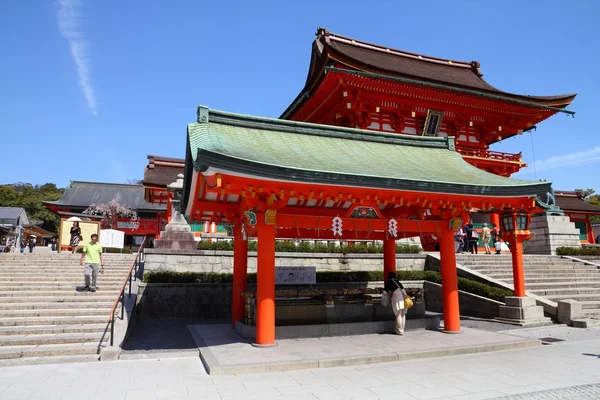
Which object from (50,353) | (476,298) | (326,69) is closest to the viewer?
(50,353)

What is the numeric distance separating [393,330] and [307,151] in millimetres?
5629

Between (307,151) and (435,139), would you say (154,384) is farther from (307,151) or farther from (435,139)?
(435,139)

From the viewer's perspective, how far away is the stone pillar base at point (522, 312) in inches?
504

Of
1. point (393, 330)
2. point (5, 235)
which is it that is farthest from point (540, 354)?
point (5, 235)

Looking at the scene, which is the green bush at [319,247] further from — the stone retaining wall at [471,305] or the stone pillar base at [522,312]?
the stone pillar base at [522,312]

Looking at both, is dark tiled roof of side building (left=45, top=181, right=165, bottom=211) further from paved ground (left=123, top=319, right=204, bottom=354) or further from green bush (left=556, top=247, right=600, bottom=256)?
green bush (left=556, top=247, right=600, bottom=256)

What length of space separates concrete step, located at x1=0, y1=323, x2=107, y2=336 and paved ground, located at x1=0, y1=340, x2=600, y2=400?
2024 mm

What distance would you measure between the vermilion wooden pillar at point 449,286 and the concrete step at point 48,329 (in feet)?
29.9

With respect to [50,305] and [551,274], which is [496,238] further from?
[50,305]

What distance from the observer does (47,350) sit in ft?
27.5

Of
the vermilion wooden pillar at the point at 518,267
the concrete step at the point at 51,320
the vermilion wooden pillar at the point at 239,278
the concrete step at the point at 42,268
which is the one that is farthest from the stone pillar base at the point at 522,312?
the concrete step at the point at 42,268

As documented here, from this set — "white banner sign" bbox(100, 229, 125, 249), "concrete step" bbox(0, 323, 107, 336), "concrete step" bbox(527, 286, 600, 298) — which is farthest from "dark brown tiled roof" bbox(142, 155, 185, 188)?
"concrete step" bbox(527, 286, 600, 298)

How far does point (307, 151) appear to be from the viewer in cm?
1045

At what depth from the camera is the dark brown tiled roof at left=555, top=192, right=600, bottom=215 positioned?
1271 inches
